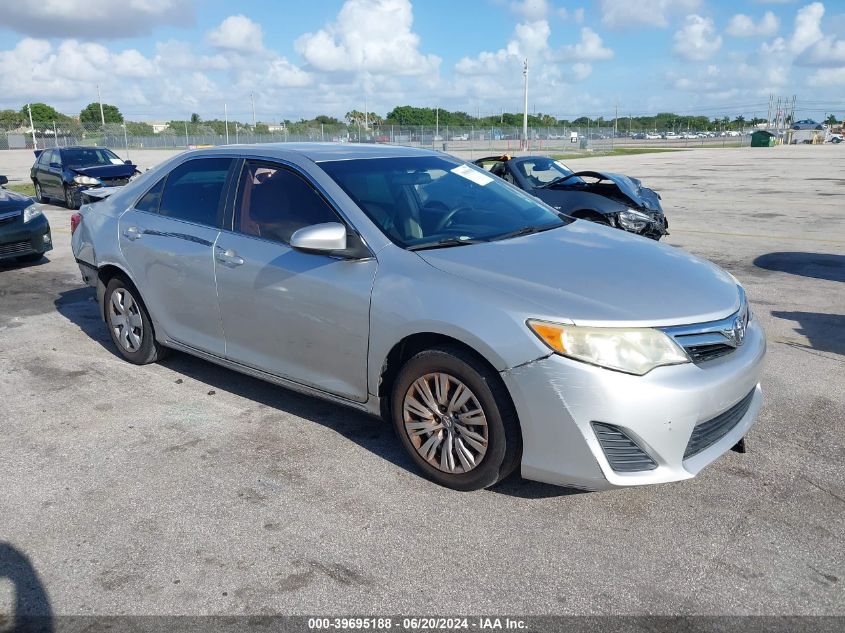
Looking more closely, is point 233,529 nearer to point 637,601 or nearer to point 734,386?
point 637,601

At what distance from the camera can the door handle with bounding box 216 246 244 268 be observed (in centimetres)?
432

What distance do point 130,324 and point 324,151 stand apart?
7.18 ft

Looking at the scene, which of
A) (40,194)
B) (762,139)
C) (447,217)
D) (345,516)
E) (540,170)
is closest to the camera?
(345,516)

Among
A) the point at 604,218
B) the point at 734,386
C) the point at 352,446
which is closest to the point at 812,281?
the point at 604,218

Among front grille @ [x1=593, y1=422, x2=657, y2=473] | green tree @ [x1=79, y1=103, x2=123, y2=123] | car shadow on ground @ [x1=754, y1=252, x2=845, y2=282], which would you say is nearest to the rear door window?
front grille @ [x1=593, y1=422, x2=657, y2=473]

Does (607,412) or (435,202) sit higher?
(435,202)

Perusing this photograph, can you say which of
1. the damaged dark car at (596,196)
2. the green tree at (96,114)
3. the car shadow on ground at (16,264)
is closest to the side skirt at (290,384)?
the car shadow on ground at (16,264)

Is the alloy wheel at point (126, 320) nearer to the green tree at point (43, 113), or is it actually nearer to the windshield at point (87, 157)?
the windshield at point (87, 157)

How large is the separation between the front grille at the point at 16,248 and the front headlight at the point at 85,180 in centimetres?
818

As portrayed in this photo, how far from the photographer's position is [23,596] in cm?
285

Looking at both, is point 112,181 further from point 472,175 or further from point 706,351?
point 706,351

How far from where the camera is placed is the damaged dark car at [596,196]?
31.9ft

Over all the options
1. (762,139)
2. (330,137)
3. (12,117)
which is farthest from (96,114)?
(762,139)

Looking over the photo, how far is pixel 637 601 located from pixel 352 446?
6.14 ft
